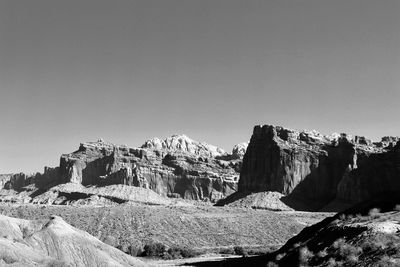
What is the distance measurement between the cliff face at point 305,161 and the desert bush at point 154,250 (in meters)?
96.9

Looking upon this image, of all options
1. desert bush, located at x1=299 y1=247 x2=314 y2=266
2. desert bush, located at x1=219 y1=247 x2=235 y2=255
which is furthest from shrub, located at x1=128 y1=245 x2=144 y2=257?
desert bush, located at x1=299 y1=247 x2=314 y2=266

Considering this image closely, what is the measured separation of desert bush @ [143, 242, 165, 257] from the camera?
6825 centimetres

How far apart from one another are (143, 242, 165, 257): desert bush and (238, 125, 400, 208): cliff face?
96.9 m

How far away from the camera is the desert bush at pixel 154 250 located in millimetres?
68250

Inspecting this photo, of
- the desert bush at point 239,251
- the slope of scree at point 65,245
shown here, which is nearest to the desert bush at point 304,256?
the slope of scree at point 65,245

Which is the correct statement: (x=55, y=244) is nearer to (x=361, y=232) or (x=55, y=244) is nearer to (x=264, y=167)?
(x=361, y=232)

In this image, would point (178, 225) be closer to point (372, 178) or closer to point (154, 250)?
point (154, 250)

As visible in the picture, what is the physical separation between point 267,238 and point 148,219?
21399 millimetres

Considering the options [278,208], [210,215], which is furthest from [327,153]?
[210,215]

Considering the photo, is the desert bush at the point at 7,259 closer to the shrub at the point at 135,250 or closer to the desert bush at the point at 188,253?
the desert bush at the point at 188,253

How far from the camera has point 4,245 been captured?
26109mm

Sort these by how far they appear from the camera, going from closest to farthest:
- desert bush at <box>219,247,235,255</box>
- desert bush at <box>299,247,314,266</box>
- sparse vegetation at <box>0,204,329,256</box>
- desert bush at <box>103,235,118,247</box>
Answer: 1. desert bush at <box>299,247,314,266</box>
2. desert bush at <box>219,247,235,255</box>
3. desert bush at <box>103,235,118,247</box>
4. sparse vegetation at <box>0,204,329,256</box>

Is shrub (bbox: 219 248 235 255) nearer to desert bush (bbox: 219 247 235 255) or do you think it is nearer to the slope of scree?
desert bush (bbox: 219 247 235 255)

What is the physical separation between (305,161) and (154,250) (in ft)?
365
